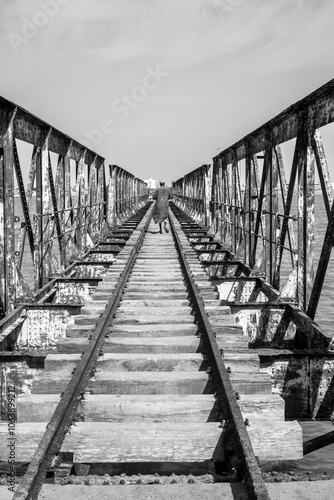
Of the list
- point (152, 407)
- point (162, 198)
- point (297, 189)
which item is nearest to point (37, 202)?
point (297, 189)

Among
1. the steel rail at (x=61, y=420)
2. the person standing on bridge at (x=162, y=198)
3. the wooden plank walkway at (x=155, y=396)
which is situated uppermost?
the person standing on bridge at (x=162, y=198)

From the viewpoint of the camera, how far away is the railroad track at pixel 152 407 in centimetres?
377

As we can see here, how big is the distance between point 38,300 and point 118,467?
15.3ft

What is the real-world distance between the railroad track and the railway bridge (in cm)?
1

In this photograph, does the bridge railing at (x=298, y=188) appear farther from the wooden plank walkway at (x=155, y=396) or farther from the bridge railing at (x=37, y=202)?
the bridge railing at (x=37, y=202)

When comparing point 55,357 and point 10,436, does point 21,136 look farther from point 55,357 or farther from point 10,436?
point 10,436

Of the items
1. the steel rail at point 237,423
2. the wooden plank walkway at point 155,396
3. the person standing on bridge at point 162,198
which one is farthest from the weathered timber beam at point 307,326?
the person standing on bridge at point 162,198

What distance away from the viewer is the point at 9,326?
6.84m

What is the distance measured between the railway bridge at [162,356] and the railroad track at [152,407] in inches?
0.5

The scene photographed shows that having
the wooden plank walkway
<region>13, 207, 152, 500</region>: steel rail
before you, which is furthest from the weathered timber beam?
<region>13, 207, 152, 500</region>: steel rail

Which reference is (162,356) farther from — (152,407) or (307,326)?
(307,326)

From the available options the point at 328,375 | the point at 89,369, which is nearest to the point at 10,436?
the point at 89,369

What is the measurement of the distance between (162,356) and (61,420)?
1810mm

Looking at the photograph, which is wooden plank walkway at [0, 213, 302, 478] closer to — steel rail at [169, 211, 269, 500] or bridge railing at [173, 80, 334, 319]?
steel rail at [169, 211, 269, 500]
